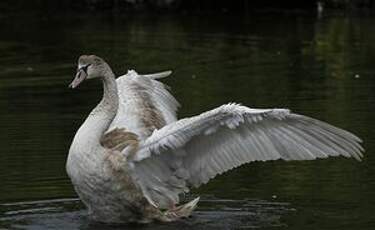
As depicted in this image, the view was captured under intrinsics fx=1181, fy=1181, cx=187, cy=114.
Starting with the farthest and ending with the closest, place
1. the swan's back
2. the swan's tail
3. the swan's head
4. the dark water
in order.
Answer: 1. the swan's back
2. the dark water
3. the swan's tail
4. the swan's head

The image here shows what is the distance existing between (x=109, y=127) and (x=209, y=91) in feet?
24.1

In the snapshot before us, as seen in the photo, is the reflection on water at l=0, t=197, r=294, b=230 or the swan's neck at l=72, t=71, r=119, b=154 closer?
→ the swan's neck at l=72, t=71, r=119, b=154

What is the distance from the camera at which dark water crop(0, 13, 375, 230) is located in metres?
10.8

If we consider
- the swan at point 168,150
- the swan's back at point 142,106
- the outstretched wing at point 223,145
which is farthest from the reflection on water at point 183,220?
the swan's back at point 142,106

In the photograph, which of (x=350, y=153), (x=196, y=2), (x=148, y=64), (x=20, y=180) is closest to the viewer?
(x=350, y=153)

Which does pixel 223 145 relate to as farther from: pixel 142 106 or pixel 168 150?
pixel 142 106

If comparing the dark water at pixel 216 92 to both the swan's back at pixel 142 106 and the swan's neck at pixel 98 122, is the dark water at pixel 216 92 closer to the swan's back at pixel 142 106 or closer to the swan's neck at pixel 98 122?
the swan's neck at pixel 98 122

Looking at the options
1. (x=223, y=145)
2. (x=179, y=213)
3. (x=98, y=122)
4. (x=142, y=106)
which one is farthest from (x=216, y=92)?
(x=98, y=122)

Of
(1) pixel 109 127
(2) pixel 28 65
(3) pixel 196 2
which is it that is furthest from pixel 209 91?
(3) pixel 196 2

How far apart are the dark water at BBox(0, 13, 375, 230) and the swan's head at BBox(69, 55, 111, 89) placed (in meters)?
1.30

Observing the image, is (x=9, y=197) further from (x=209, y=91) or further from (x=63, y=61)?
(x=63, y=61)

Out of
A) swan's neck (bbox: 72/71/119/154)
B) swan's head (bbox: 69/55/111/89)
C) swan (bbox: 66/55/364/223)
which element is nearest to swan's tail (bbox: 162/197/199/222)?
swan (bbox: 66/55/364/223)

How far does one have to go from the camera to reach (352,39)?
89.4 ft

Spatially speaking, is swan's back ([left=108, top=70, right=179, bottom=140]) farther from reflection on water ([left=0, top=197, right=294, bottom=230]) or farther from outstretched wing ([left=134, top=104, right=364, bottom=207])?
reflection on water ([left=0, top=197, right=294, bottom=230])
